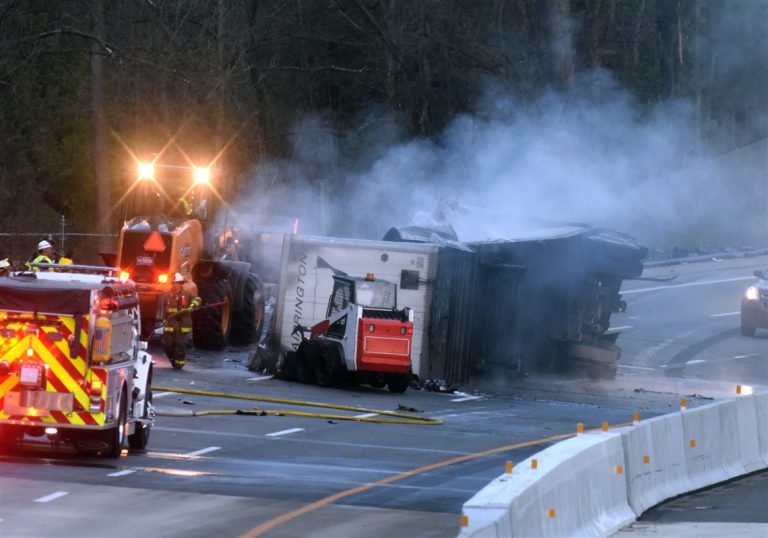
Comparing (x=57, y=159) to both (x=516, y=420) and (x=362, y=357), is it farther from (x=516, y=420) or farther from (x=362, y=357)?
(x=516, y=420)

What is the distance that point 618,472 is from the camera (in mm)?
13781

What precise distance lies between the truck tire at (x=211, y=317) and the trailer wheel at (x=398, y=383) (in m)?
4.18

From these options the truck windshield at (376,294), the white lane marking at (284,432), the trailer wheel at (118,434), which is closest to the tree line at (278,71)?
the truck windshield at (376,294)

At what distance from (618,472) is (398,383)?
39.7 feet

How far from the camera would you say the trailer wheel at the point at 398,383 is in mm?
25562

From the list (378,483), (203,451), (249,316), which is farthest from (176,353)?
(378,483)

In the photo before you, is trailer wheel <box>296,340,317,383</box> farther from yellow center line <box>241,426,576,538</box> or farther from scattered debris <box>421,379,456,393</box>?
yellow center line <box>241,426,576,538</box>

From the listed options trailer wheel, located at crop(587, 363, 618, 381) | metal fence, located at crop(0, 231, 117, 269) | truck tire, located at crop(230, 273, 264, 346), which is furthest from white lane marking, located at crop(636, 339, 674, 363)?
metal fence, located at crop(0, 231, 117, 269)

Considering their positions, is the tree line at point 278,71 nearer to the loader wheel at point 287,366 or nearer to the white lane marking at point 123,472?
the loader wheel at point 287,366

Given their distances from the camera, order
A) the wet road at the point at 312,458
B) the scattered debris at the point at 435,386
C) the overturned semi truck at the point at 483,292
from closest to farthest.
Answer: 1. the wet road at the point at 312,458
2. the overturned semi truck at the point at 483,292
3. the scattered debris at the point at 435,386

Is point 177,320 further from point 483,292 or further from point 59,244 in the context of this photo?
point 59,244

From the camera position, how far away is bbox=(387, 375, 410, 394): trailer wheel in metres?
25.6

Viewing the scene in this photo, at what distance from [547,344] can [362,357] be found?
6299 millimetres

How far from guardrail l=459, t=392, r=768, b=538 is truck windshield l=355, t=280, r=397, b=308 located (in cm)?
938
